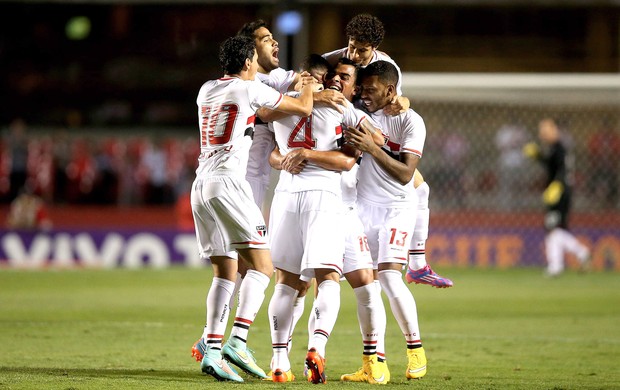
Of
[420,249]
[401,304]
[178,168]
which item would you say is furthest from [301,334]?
[178,168]

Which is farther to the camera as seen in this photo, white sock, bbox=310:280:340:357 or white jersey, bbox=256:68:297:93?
white jersey, bbox=256:68:297:93

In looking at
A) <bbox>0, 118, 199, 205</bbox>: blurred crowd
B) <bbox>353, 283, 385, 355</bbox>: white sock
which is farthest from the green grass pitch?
<bbox>0, 118, 199, 205</bbox>: blurred crowd

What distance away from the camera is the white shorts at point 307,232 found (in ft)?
22.2

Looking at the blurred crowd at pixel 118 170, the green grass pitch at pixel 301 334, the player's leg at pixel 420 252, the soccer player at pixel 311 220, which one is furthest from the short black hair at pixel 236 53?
the blurred crowd at pixel 118 170

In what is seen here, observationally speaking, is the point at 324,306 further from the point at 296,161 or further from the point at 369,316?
the point at 296,161

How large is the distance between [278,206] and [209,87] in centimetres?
90

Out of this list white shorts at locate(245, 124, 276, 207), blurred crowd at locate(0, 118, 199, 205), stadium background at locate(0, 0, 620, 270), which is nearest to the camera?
white shorts at locate(245, 124, 276, 207)

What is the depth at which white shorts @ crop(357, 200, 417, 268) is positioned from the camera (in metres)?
7.25

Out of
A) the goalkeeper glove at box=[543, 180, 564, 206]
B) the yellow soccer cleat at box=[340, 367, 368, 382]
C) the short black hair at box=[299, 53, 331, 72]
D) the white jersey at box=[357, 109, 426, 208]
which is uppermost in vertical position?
the short black hair at box=[299, 53, 331, 72]

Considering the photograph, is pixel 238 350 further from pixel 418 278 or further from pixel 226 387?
pixel 418 278

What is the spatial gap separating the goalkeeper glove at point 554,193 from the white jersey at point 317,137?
33.1 feet

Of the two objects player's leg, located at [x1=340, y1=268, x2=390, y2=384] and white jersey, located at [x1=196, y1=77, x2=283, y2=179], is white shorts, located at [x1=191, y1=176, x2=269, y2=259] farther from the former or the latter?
player's leg, located at [x1=340, y1=268, x2=390, y2=384]

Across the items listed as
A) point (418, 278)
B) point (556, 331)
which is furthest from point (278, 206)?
point (556, 331)

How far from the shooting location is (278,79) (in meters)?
7.88
